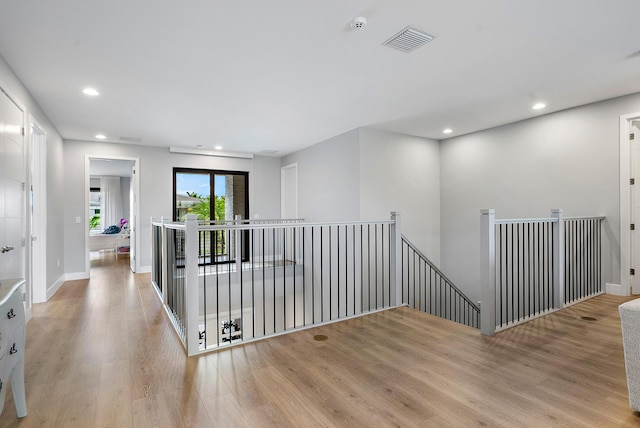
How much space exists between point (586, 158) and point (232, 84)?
4649mm

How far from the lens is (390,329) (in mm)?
3240

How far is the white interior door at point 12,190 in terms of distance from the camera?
292 centimetres

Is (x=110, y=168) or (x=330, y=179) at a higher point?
(x=110, y=168)

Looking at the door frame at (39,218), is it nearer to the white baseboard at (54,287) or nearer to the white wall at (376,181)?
the white baseboard at (54,287)

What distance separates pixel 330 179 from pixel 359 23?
376 centimetres

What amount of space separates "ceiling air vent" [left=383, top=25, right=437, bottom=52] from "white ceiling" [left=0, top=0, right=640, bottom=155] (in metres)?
0.07

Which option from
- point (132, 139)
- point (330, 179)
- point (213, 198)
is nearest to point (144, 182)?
point (132, 139)

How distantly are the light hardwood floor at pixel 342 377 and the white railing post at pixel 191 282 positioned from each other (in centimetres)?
17

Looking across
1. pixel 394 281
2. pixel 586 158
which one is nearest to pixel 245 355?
pixel 394 281

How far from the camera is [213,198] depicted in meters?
7.29

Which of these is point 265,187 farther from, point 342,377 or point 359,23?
point 342,377

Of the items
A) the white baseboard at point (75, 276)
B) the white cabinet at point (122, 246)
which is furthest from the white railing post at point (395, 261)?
the white cabinet at point (122, 246)

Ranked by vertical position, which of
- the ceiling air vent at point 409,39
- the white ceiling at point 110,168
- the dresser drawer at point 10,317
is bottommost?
the dresser drawer at point 10,317

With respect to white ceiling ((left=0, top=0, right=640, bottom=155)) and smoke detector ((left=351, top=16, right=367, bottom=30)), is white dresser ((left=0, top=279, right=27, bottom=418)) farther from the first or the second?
smoke detector ((left=351, top=16, right=367, bottom=30))
